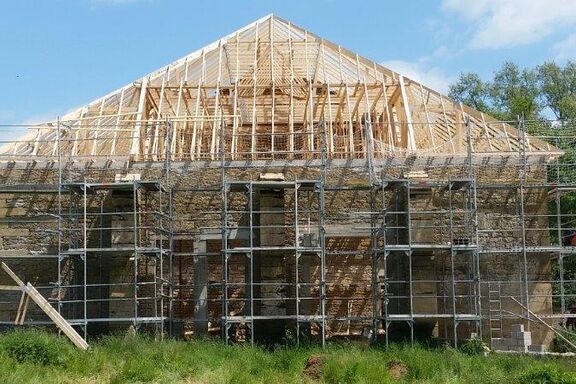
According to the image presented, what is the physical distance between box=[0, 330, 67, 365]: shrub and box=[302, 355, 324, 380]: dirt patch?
4110 millimetres

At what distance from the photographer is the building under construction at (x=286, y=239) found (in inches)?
728

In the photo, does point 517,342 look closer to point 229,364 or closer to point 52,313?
point 229,364

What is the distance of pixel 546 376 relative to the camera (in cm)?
1405

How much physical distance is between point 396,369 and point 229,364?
284cm

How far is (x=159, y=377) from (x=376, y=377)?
137 inches

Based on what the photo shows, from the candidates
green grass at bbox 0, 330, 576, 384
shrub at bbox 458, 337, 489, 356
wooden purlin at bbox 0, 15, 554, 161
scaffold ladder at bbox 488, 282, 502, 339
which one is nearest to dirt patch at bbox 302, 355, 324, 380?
green grass at bbox 0, 330, 576, 384

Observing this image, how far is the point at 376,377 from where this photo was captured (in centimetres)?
1471

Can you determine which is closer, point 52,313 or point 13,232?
point 52,313

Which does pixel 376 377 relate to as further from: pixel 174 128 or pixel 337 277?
pixel 174 128

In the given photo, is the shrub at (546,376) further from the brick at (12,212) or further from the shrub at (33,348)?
the brick at (12,212)

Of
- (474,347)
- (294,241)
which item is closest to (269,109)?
(294,241)

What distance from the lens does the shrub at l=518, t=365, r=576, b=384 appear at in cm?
→ 1390

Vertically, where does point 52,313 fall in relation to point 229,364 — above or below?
above

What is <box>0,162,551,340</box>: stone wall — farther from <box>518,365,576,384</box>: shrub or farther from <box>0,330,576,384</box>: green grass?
<box>518,365,576,384</box>: shrub
